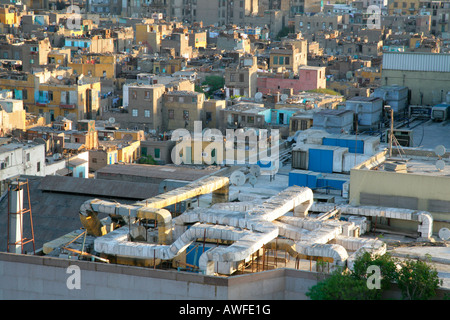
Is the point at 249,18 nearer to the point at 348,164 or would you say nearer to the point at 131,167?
the point at 131,167

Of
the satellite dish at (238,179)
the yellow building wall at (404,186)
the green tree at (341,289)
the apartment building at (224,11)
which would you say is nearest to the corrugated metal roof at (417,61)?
the satellite dish at (238,179)

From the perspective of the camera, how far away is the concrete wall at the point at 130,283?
43.9ft

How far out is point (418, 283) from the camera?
1325 centimetres

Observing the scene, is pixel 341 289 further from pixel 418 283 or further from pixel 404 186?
pixel 404 186

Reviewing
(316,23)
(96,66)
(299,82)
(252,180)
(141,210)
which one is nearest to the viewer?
(141,210)

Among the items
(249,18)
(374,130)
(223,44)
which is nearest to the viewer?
(374,130)

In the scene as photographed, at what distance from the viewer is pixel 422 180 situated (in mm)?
17688

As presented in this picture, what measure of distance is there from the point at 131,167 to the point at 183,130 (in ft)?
32.5

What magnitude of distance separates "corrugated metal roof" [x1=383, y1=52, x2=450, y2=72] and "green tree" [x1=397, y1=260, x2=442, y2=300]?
19.2m

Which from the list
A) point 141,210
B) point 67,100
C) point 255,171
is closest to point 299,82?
point 67,100

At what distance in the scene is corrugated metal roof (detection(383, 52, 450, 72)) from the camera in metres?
31.7

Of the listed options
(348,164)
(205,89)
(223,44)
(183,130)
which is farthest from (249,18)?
(348,164)

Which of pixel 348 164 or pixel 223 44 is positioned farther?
pixel 223 44

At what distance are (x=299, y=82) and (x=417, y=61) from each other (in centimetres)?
1762
